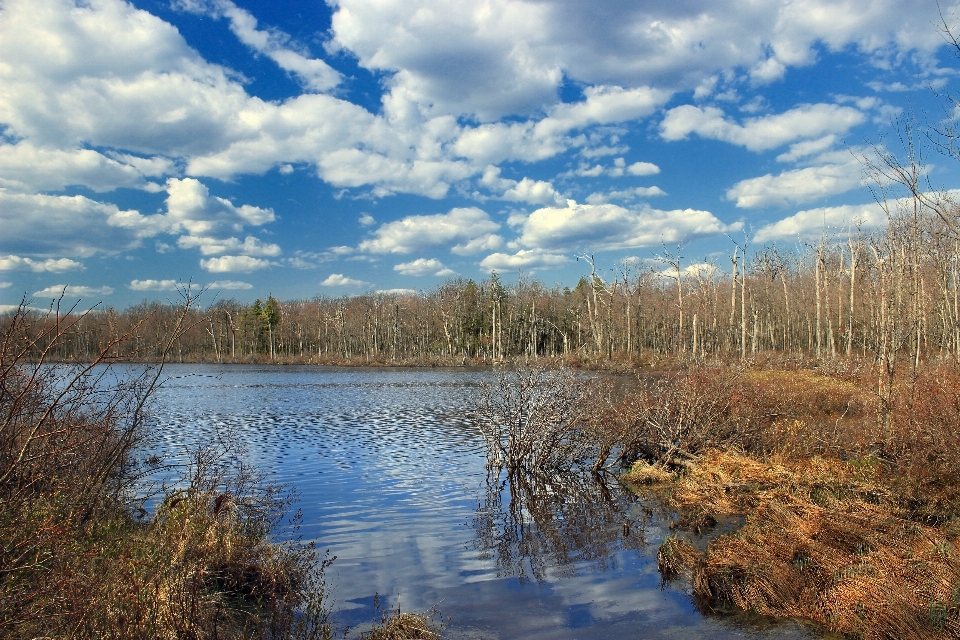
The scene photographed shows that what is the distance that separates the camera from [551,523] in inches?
542

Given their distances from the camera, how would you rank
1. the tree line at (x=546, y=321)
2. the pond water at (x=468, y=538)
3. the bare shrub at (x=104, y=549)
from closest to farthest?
the bare shrub at (x=104, y=549) < the pond water at (x=468, y=538) < the tree line at (x=546, y=321)

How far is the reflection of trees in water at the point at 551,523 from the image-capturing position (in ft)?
37.6

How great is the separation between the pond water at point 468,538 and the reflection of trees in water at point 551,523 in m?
0.05

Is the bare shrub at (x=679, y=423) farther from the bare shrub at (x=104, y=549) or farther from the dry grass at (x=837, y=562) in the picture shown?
the bare shrub at (x=104, y=549)

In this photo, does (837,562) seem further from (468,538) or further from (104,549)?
(104,549)

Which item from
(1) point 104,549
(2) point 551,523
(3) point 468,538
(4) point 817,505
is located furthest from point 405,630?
(4) point 817,505

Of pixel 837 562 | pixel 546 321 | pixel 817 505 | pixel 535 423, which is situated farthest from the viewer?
pixel 546 321

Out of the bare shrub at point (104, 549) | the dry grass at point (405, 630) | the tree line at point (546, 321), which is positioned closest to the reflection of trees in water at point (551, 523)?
the dry grass at point (405, 630)

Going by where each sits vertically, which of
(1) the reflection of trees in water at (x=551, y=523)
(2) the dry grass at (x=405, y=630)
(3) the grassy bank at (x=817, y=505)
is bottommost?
(1) the reflection of trees in water at (x=551, y=523)

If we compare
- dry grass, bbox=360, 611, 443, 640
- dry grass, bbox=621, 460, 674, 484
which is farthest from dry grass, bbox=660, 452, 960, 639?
dry grass, bbox=360, 611, 443, 640

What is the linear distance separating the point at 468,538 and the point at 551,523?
2.00 metres

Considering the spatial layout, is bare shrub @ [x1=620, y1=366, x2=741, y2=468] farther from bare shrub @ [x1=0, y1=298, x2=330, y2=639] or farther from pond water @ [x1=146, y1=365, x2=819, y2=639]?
bare shrub @ [x1=0, y1=298, x2=330, y2=639]

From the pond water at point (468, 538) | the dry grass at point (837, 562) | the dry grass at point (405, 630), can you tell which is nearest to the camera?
the dry grass at point (837, 562)

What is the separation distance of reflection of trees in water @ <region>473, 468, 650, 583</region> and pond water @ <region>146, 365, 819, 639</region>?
0.05 m
